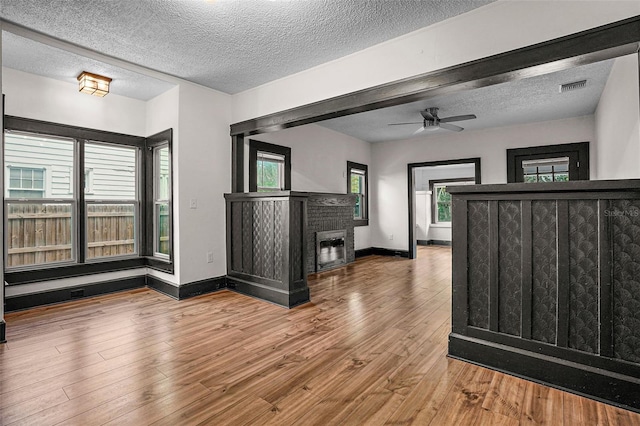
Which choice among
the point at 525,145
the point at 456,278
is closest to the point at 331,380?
the point at 456,278

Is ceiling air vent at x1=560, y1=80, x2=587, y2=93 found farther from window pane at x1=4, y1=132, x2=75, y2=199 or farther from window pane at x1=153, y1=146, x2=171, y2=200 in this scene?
window pane at x1=4, y1=132, x2=75, y2=199

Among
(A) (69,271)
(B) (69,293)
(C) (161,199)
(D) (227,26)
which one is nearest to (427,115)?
(D) (227,26)

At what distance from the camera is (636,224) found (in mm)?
1769

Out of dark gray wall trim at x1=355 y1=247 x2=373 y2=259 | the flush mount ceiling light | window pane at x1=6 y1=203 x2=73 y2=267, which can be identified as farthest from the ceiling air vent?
window pane at x1=6 y1=203 x2=73 y2=267

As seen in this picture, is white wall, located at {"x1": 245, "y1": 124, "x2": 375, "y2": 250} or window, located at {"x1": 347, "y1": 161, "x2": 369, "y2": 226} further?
window, located at {"x1": 347, "y1": 161, "x2": 369, "y2": 226}

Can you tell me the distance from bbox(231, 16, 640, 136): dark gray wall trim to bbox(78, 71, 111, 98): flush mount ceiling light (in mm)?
2333

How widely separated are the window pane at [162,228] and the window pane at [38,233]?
0.96 metres

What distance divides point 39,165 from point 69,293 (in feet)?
5.01

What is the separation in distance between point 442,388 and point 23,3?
4.01m

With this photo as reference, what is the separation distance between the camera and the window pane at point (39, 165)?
354cm

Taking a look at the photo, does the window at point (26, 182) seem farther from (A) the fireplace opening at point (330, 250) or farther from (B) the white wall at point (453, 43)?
(A) the fireplace opening at point (330, 250)

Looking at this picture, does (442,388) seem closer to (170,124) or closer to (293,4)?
(293,4)

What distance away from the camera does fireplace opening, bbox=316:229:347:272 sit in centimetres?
578

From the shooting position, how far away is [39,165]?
12.2ft
